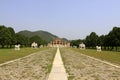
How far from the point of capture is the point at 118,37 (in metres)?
104

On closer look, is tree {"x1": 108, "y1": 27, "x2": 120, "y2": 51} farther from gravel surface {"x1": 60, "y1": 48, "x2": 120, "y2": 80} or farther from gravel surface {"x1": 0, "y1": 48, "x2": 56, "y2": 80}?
gravel surface {"x1": 0, "y1": 48, "x2": 56, "y2": 80}

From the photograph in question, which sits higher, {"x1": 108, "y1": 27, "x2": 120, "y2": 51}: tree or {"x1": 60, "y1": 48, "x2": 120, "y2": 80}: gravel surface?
{"x1": 108, "y1": 27, "x2": 120, "y2": 51}: tree

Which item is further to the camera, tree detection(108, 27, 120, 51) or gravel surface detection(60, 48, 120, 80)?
tree detection(108, 27, 120, 51)

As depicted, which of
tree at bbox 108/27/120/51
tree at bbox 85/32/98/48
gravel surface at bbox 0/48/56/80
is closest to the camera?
gravel surface at bbox 0/48/56/80

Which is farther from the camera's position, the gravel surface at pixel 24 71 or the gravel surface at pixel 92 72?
the gravel surface at pixel 92 72

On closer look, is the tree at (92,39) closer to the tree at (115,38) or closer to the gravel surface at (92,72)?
the tree at (115,38)

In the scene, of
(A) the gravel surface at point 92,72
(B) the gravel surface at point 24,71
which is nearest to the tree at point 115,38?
(A) the gravel surface at point 92,72

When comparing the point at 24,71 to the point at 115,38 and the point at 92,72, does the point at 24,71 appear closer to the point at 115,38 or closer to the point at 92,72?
the point at 92,72

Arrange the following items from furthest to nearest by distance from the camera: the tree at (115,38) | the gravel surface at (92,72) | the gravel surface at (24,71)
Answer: the tree at (115,38) < the gravel surface at (92,72) < the gravel surface at (24,71)

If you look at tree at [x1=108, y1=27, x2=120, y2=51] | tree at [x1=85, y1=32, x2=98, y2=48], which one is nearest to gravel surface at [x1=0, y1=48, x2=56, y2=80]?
tree at [x1=108, y1=27, x2=120, y2=51]

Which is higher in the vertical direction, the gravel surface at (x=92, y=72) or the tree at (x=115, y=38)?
the tree at (x=115, y=38)

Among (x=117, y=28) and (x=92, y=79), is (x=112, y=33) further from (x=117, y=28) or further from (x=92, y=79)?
(x=92, y=79)

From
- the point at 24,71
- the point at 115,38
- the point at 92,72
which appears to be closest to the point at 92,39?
the point at 115,38

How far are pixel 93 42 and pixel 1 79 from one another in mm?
148021
